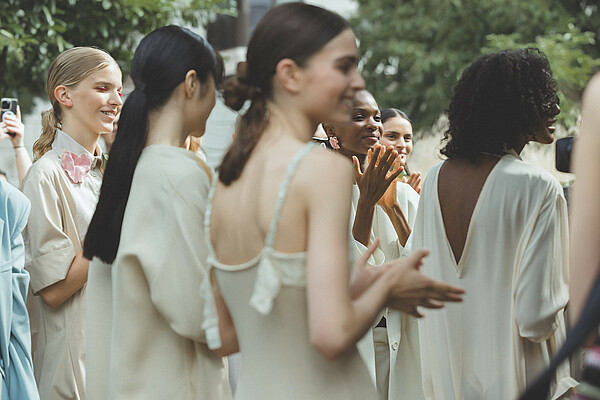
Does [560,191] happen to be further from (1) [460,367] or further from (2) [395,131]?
(2) [395,131]

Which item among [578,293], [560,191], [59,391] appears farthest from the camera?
[59,391]

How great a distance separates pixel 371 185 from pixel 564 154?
0.93m

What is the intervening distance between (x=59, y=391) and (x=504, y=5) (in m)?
12.9

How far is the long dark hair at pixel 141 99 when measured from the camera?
2.63 m

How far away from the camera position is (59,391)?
3.67m

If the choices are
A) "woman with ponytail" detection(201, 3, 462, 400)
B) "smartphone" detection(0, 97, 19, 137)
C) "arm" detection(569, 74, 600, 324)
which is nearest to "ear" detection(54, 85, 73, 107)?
"smartphone" detection(0, 97, 19, 137)

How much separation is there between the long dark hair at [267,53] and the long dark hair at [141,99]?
1.53 feet

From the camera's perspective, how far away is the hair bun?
2.21 m

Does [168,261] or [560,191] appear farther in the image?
[560,191]

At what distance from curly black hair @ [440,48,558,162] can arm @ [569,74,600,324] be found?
4.59ft

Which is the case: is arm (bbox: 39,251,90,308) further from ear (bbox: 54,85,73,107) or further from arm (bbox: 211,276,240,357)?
arm (bbox: 211,276,240,357)

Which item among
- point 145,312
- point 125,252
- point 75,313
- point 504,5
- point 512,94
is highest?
point 512,94

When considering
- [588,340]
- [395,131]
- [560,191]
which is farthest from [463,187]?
[395,131]

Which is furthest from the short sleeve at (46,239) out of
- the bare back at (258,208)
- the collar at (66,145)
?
the bare back at (258,208)
